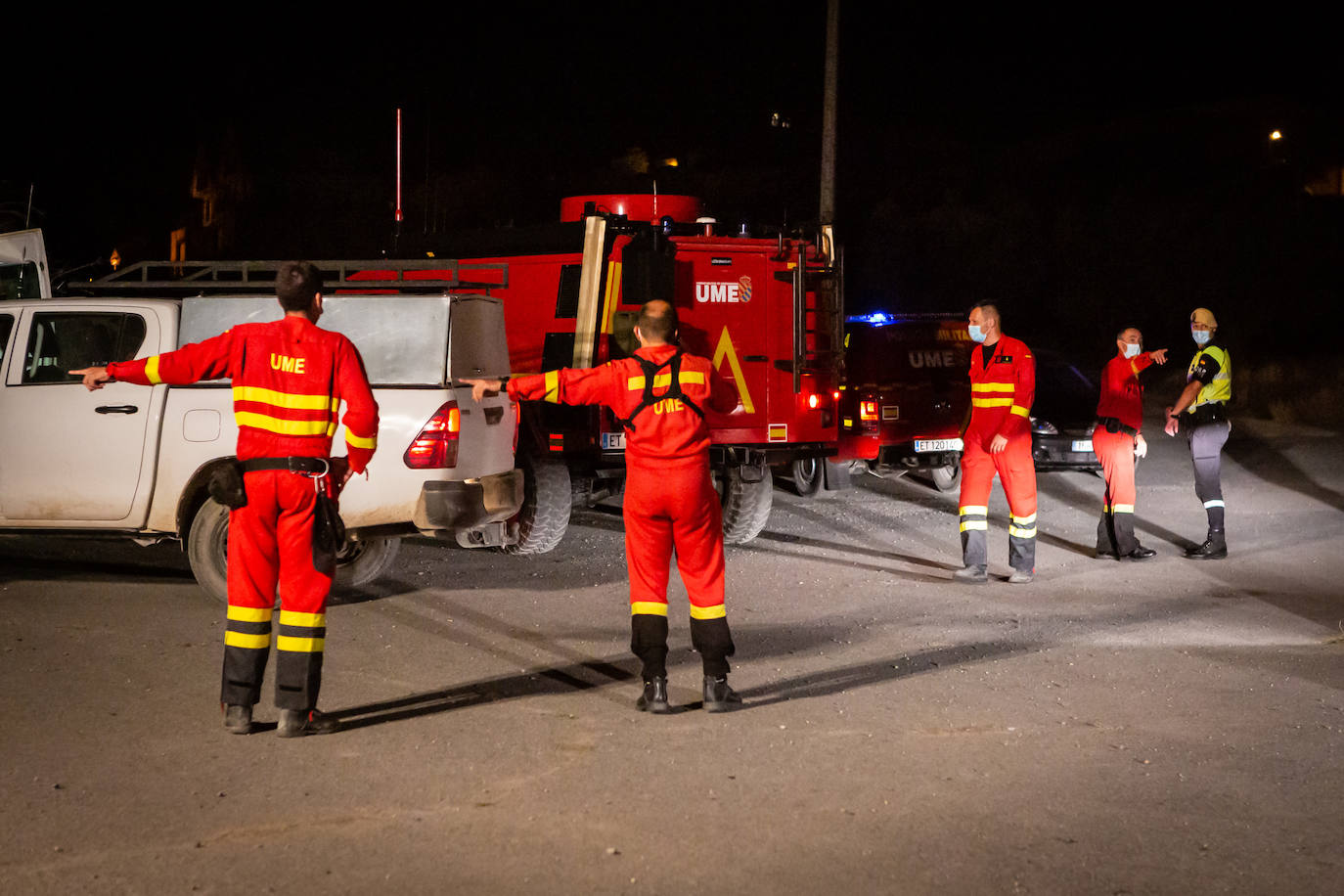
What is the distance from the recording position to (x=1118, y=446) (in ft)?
35.1

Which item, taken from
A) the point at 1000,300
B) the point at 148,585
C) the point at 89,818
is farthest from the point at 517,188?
the point at 89,818

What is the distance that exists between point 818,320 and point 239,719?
22.8 feet

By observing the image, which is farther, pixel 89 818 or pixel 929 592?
pixel 929 592

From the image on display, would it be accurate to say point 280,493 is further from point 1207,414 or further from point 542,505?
point 1207,414

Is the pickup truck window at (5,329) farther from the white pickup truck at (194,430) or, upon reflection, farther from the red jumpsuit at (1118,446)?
the red jumpsuit at (1118,446)

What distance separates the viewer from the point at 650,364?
19.4 feet

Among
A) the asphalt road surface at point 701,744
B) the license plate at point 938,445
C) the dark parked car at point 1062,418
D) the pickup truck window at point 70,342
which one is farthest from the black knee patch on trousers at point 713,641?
the dark parked car at point 1062,418

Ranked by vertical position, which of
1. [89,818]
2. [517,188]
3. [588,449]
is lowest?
[89,818]

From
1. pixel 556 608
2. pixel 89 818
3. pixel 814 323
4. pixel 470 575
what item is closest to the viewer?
pixel 89 818

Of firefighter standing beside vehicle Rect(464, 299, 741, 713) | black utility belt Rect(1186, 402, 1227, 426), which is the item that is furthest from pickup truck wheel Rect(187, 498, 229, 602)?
black utility belt Rect(1186, 402, 1227, 426)

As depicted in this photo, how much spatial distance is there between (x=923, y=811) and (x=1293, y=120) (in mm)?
50759

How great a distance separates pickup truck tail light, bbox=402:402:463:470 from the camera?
8000 mm

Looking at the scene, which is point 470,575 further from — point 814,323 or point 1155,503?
point 1155,503

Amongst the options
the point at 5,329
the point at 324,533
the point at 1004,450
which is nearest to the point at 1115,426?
the point at 1004,450
